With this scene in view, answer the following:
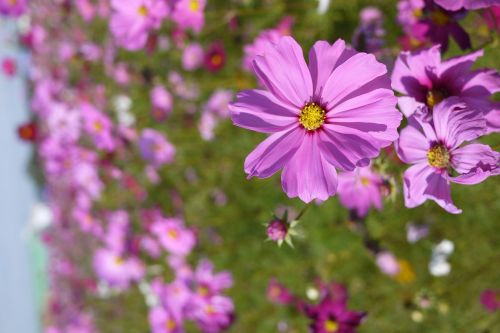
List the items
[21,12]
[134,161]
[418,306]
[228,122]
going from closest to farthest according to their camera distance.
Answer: [418,306] < [21,12] < [228,122] < [134,161]

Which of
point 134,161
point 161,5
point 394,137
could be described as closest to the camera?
point 394,137

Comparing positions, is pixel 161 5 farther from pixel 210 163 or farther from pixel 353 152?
pixel 210 163

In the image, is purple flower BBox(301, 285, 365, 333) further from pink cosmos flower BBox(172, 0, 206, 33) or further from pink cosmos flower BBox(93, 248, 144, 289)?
pink cosmos flower BBox(93, 248, 144, 289)

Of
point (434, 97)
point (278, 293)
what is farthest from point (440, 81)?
point (278, 293)

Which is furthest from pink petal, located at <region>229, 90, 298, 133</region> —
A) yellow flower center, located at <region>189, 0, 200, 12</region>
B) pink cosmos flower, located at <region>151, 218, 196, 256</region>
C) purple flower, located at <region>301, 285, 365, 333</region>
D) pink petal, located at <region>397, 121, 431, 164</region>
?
pink cosmos flower, located at <region>151, 218, 196, 256</region>

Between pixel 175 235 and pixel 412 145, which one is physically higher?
pixel 175 235

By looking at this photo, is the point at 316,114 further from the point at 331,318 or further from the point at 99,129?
the point at 99,129

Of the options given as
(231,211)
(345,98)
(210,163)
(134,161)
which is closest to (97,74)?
(134,161)
